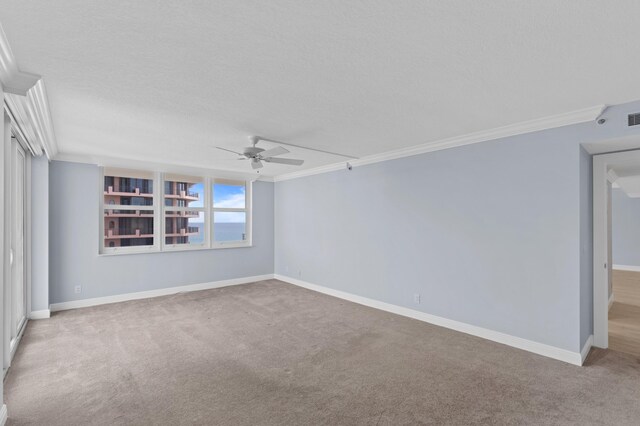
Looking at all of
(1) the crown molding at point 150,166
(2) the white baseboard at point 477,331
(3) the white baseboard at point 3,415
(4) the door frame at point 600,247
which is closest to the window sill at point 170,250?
(1) the crown molding at point 150,166

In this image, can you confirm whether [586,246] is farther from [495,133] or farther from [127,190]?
[127,190]

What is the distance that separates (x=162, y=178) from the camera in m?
5.69

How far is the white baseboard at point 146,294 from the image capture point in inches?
189

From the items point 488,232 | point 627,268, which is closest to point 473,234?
point 488,232

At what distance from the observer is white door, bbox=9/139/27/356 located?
11.3 feet

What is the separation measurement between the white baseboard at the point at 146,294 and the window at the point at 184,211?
836 mm

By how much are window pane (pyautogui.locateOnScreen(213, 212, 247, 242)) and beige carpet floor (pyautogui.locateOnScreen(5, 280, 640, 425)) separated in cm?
250

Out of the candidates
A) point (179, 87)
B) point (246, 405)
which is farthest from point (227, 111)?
point (246, 405)

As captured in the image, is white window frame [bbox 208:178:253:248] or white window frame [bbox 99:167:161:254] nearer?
white window frame [bbox 99:167:161:254]

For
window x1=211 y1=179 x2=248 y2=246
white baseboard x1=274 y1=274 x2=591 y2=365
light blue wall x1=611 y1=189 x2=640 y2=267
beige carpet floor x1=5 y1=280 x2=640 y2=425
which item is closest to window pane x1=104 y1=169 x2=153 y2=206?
window x1=211 y1=179 x2=248 y2=246

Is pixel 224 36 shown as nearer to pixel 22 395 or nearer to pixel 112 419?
pixel 112 419

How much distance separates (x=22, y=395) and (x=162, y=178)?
3.90 metres

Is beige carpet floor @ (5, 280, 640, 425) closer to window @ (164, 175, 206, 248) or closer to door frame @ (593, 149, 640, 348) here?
door frame @ (593, 149, 640, 348)

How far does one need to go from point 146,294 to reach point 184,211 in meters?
1.66
